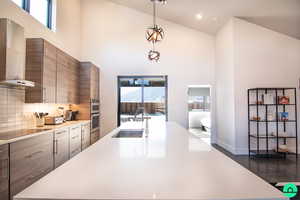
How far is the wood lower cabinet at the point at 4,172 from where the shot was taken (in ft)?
7.04

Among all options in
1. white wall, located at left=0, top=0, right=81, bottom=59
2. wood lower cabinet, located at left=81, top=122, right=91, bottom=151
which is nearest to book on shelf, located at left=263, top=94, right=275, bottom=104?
wood lower cabinet, located at left=81, top=122, right=91, bottom=151

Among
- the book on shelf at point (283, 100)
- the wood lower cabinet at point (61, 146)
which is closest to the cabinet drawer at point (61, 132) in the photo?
the wood lower cabinet at point (61, 146)

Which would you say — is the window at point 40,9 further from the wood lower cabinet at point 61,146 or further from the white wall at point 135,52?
the wood lower cabinet at point 61,146

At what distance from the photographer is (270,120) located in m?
4.74

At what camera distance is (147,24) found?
20.7ft

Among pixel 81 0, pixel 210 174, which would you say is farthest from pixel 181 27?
pixel 210 174

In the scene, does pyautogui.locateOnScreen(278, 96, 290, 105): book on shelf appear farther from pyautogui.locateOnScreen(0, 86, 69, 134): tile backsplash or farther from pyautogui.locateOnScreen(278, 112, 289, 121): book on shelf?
pyautogui.locateOnScreen(0, 86, 69, 134): tile backsplash

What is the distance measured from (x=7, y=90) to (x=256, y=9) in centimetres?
528

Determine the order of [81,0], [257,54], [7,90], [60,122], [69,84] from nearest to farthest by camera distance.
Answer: [7,90] < [60,122] < [69,84] < [257,54] < [81,0]

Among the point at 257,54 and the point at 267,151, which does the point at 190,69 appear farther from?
the point at 267,151

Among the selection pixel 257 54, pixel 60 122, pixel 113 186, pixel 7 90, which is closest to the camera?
pixel 113 186

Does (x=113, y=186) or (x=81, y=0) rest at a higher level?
(x=81, y=0)

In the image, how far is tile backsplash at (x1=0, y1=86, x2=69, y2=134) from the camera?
292 cm

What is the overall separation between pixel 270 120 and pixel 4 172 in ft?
17.4
